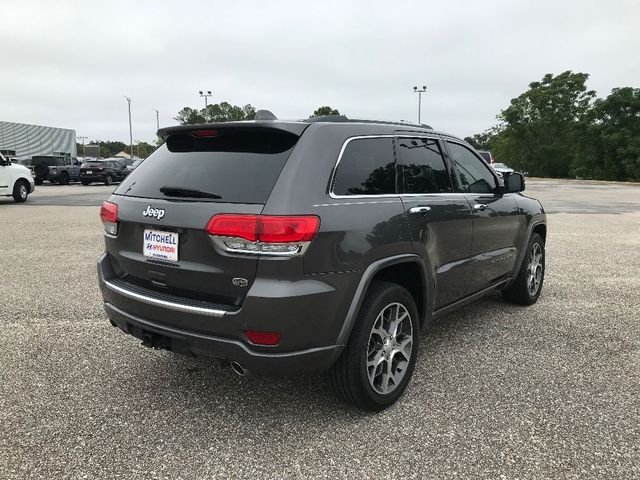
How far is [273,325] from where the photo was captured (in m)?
2.51

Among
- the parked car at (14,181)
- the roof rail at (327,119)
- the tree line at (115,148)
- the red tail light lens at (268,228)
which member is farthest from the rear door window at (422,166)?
the tree line at (115,148)

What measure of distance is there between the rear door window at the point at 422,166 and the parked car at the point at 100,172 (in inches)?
1124

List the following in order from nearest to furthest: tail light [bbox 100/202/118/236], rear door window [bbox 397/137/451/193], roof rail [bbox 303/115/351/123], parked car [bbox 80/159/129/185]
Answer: roof rail [bbox 303/115/351/123]
tail light [bbox 100/202/118/236]
rear door window [bbox 397/137/451/193]
parked car [bbox 80/159/129/185]

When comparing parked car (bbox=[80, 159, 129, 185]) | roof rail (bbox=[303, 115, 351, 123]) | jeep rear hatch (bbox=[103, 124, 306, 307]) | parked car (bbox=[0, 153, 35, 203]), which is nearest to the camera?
jeep rear hatch (bbox=[103, 124, 306, 307])

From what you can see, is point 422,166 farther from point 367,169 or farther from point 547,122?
point 547,122

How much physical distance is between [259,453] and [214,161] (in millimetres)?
1612

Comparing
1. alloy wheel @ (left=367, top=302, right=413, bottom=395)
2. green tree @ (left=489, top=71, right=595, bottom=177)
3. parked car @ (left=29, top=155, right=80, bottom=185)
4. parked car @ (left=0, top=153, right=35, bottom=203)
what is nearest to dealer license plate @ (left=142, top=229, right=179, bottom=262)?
alloy wheel @ (left=367, top=302, right=413, bottom=395)

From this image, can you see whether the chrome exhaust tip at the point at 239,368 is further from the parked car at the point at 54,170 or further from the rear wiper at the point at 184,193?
the parked car at the point at 54,170

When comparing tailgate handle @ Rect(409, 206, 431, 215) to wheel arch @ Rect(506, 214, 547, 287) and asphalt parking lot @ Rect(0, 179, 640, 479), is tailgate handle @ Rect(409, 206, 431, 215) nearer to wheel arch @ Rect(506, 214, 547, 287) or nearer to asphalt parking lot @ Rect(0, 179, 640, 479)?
asphalt parking lot @ Rect(0, 179, 640, 479)

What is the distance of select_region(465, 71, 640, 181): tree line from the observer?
160 feet

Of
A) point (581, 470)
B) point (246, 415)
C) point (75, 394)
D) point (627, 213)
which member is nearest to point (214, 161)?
point (246, 415)

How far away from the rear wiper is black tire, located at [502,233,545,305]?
3.47 m

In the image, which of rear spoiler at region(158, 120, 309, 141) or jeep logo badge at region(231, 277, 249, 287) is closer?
jeep logo badge at region(231, 277, 249, 287)

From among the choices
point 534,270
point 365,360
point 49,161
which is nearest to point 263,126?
point 365,360
